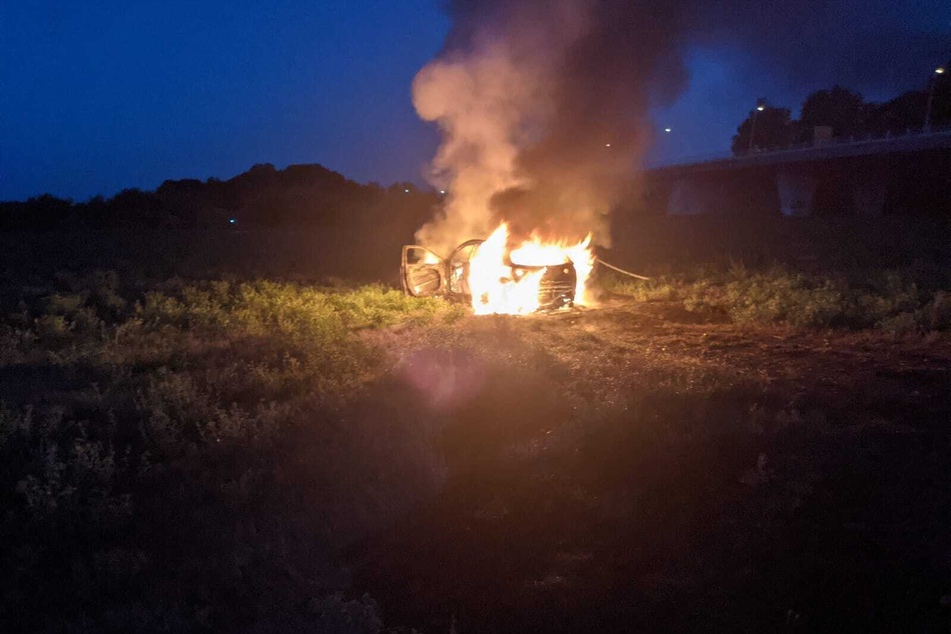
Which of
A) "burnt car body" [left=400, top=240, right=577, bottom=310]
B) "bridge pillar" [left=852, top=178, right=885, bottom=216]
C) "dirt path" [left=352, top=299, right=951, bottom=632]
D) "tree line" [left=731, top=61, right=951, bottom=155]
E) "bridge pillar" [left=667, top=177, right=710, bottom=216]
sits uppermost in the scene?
"tree line" [left=731, top=61, right=951, bottom=155]

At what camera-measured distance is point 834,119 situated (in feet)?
235

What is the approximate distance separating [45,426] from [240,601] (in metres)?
3.50

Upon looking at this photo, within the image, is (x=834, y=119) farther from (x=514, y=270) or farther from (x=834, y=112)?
(x=514, y=270)

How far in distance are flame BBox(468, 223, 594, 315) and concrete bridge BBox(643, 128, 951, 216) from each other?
1472 cm

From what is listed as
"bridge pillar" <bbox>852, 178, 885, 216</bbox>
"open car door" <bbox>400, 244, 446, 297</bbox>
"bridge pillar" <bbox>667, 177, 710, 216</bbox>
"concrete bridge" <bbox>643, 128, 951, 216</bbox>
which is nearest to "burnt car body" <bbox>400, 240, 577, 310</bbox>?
"open car door" <bbox>400, 244, 446, 297</bbox>

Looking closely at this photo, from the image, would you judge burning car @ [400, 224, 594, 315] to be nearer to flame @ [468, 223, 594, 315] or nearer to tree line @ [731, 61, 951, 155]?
flame @ [468, 223, 594, 315]

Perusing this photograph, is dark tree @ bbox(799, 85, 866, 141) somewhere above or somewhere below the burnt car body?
above

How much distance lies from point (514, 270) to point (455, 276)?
212 centimetres

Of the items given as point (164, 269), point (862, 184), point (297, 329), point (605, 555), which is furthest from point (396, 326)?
point (862, 184)

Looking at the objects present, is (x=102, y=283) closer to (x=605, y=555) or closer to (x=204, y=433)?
(x=204, y=433)

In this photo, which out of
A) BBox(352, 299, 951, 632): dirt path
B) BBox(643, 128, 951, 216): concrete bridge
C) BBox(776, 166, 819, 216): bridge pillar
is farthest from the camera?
BBox(776, 166, 819, 216): bridge pillar

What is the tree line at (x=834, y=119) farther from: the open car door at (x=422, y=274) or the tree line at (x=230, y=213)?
the open car door at (x=422, y=274)

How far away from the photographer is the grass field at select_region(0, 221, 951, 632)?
4.20 m

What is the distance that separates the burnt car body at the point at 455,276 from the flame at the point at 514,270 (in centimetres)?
11
